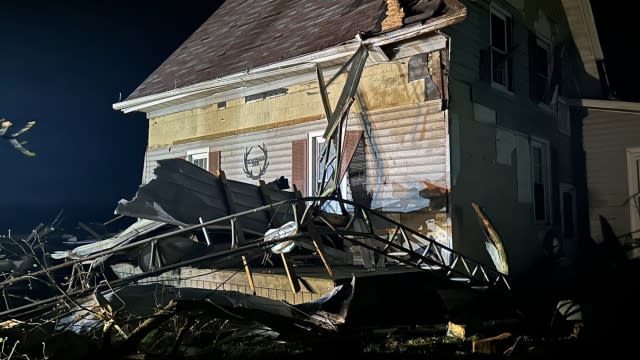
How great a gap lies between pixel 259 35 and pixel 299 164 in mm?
3782

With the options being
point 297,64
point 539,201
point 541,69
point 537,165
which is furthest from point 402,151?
point 541,69

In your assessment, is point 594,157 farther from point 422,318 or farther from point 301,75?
point 422,318

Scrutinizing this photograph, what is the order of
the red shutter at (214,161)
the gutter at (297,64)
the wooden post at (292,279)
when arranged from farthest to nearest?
the red shutter at (214,161) < the gutter at (297,64) < the wooden post at (292,279)

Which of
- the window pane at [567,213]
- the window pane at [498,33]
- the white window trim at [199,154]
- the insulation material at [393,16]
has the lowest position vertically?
the window pane at [567,213]

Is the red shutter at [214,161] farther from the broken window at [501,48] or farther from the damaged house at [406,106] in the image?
the broken window at [501,48]

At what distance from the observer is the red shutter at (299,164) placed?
406 inches

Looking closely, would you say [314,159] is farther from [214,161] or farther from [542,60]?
[542,60]

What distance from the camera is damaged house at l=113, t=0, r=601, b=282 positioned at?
864cm

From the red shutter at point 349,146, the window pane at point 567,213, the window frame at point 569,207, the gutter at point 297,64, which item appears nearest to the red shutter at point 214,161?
the gutter at point 297,64

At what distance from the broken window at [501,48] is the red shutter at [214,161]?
628cm

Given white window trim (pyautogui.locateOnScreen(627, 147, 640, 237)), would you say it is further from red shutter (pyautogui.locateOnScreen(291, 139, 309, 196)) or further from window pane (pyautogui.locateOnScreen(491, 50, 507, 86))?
red shutter (pyautogui.locateOnScreen(291, 139, 309, 196))

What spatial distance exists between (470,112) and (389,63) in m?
1.68

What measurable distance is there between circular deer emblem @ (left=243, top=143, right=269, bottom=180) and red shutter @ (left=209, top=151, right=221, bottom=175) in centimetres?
91

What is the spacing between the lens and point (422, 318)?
6348 millimetres
